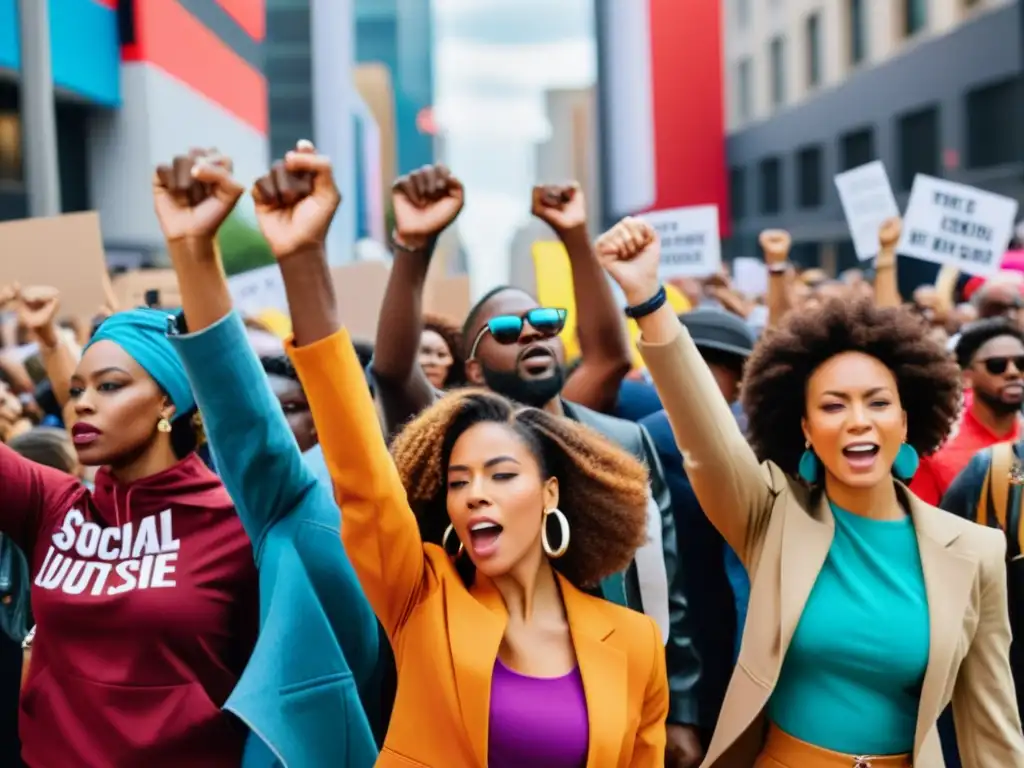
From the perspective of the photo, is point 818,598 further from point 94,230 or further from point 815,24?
point 815,24

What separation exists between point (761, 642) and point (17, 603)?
1838mm

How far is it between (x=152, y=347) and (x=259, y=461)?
0.49 m

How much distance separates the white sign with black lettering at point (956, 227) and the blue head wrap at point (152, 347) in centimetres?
576

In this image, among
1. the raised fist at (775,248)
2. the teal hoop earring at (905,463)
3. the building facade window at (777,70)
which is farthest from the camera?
the building facade window at (777,70)

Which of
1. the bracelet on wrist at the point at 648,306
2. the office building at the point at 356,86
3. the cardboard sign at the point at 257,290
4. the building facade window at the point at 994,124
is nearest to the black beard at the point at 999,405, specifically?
the bracelet on wrist at the point at 648,306

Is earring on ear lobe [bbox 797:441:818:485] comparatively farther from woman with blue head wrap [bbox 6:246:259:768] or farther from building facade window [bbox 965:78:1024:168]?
building facade window [bbox 965:78:1024:168]

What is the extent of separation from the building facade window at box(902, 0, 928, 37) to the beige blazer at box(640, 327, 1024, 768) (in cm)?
2320

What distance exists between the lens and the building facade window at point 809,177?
1238 inches

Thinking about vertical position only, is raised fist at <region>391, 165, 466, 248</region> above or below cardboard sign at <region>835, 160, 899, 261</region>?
below

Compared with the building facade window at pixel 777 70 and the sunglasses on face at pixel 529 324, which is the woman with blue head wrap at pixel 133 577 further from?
the building facade window at pixel 777 70

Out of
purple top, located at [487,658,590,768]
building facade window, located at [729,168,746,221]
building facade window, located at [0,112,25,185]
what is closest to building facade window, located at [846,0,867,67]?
building facade window, located at [729,168,746,221]

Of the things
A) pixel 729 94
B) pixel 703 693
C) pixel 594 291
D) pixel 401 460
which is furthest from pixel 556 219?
pixel 729 94

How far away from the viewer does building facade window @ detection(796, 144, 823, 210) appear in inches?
1238

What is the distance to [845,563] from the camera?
305 cm
